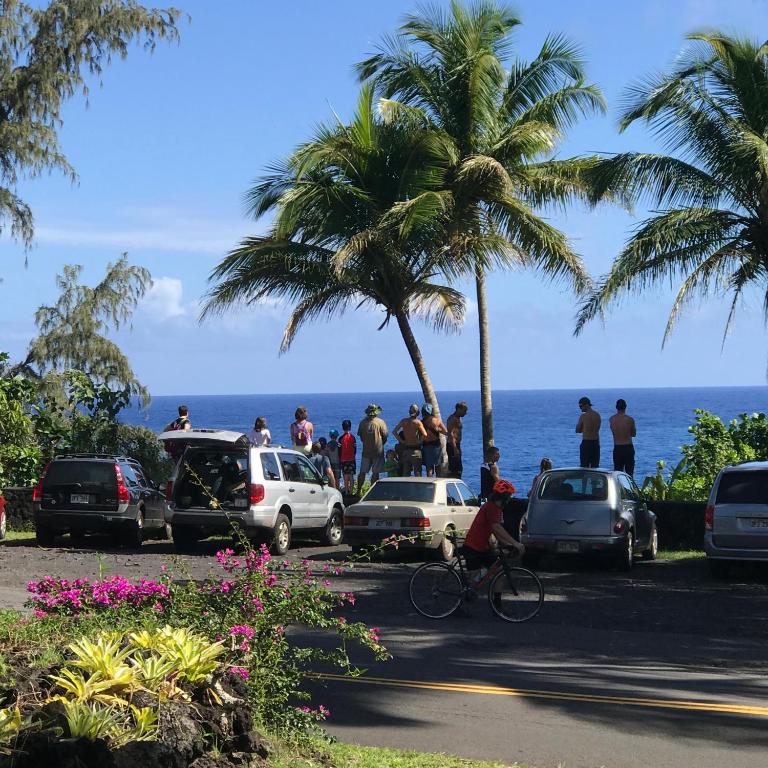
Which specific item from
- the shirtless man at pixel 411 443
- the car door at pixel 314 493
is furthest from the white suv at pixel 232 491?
the shirtless man at pixel 411 443

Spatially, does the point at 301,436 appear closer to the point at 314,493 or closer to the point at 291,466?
the point at 314,493

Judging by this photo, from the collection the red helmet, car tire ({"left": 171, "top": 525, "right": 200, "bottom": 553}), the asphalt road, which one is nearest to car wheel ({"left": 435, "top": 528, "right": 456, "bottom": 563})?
the asphalt road

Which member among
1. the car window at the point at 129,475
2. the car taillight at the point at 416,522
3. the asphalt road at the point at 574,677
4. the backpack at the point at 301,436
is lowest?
the asphalt road at the point at 574,677

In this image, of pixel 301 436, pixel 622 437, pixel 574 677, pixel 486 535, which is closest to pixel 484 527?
pixel 486 535

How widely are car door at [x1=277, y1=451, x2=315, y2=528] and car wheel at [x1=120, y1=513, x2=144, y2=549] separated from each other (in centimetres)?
294

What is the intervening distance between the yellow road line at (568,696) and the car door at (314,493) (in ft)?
35.6

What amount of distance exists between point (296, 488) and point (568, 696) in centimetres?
1140

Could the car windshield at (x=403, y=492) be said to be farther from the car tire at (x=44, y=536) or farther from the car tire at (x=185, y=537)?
the car tire at (x=44, y=536)

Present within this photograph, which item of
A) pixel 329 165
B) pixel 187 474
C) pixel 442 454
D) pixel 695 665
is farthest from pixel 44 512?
pixel 695 665

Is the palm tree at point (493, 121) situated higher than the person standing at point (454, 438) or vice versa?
the palm tree at point (493, 121)

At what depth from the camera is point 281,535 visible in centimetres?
1952

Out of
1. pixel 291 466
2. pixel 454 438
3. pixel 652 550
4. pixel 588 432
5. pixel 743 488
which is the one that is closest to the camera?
pixel 743 488

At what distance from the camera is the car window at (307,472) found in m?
20.8

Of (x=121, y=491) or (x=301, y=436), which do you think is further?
(x=301, y=436)
